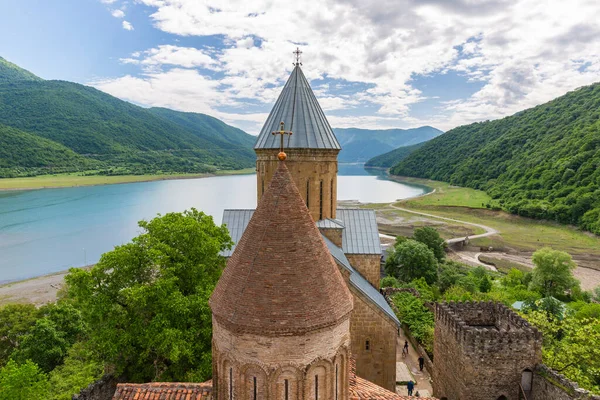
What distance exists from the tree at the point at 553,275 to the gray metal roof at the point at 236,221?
2094 centimetres

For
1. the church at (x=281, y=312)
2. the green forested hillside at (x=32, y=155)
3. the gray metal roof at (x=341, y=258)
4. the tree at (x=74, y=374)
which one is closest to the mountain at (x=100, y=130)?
the green forested hillside at (x=32, y=155)

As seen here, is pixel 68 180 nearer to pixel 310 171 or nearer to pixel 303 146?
pixel 310 171

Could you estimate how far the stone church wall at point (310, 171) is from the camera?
14.1m

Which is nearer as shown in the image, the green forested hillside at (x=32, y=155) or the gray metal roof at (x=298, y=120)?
the gray metal roof at (x=298, y=120)

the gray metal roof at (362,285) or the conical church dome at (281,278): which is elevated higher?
the conical church dome at (281,278)

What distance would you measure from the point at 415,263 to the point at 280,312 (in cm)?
2412

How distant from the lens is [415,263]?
1081 inches

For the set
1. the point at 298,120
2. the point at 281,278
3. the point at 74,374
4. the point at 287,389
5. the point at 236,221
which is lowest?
the point at 74,374

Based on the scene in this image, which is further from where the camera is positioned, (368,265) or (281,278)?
(368,265)

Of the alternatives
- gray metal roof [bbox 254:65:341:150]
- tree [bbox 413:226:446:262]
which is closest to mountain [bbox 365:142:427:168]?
tree [bbox 413:226:446:262]

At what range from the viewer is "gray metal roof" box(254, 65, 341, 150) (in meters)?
14.0

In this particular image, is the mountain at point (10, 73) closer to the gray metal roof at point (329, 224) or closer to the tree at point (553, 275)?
the gray metal roof at point (329, 224)

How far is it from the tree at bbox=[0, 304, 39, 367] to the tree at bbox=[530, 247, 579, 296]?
1191 inches

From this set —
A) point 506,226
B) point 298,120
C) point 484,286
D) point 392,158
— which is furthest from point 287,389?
point 392,158
